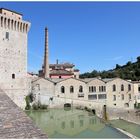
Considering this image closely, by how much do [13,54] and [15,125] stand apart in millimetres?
31287

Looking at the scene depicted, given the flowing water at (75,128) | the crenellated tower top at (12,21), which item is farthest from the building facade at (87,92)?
the flowing water at (75,128)

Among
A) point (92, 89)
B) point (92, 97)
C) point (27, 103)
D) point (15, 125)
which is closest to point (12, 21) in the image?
point (27, 103)

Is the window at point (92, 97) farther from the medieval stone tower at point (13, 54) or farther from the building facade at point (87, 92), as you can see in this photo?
the medieval stone tower at point (13, 54)

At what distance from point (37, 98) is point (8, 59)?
741 centimetres

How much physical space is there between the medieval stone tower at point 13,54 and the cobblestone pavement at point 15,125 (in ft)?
92.0

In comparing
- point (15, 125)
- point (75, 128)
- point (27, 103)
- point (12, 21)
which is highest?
point (12, 21)

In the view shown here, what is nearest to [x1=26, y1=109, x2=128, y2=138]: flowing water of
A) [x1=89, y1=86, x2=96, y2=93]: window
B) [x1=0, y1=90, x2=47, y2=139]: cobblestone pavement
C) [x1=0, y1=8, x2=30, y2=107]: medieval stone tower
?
[x1=0, y1=8, x2=30, y2=107]: medieval stone tower

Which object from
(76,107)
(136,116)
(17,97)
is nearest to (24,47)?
(17,97)

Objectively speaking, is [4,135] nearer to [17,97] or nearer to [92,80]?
[17,97]

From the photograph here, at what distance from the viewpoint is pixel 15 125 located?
29.4 feet

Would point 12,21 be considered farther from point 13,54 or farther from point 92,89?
point 92,89

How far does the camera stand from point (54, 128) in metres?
25.8

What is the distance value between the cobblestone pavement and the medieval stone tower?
28.0 meters

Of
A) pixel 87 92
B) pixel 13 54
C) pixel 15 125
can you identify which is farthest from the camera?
pixel 87 92
